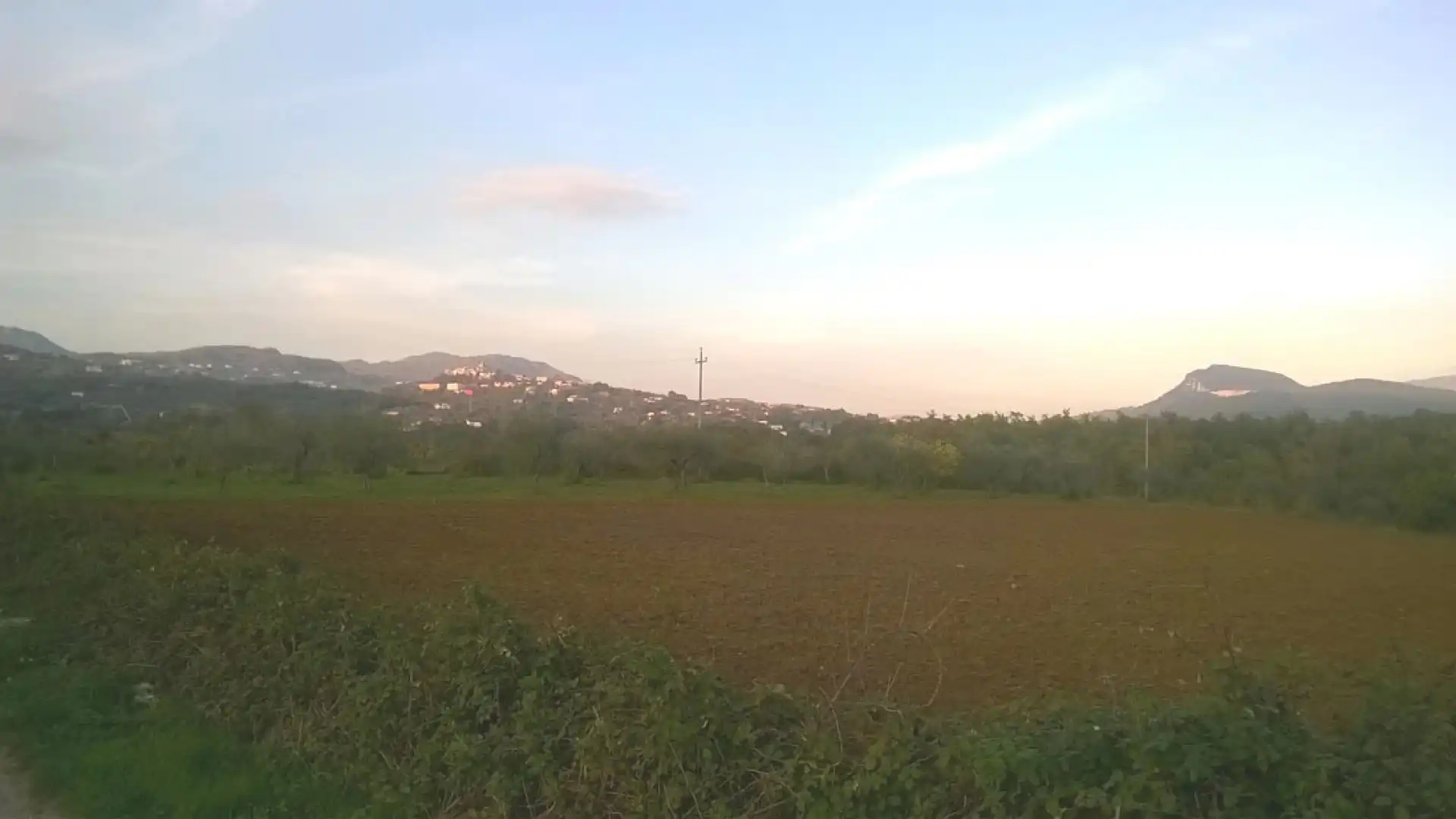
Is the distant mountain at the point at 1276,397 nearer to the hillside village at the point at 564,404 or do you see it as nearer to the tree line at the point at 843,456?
the tree line at the point at 843,456

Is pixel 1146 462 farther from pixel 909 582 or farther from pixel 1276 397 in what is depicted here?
pixel 909 582

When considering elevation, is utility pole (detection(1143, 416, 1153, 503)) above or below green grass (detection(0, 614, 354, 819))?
below

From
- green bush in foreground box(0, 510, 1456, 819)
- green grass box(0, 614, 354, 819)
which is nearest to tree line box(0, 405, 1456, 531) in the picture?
green grass box(0, 614, 354, 819)

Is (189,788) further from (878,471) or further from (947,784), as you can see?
(878,471)

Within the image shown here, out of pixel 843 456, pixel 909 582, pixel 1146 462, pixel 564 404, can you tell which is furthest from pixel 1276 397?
pixel 909 582

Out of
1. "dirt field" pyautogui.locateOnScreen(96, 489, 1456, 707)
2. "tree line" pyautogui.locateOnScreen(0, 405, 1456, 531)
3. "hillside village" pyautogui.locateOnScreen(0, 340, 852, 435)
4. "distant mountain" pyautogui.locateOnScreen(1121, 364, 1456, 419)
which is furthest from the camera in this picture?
"distant mountain" pyautogui.locateOnScreen(1121, 364, 1456, 419)

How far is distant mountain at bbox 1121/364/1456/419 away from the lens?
248 feet

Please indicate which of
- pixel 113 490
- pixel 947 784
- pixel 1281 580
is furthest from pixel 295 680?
pixel 113 490

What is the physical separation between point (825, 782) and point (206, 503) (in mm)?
34579

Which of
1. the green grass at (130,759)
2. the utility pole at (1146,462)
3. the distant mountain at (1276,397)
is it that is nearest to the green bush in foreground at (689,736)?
the green grass at (130,759)

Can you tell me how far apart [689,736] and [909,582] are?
8.17 feet

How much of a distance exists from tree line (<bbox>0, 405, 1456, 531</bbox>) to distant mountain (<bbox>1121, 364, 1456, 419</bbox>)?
12670mm

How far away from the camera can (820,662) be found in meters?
10.9

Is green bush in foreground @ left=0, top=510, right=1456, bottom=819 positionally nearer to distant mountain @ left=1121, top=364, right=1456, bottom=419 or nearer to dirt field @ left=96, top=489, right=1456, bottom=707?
dirt field @ left=96, top=489, right=1456, bottom=707
